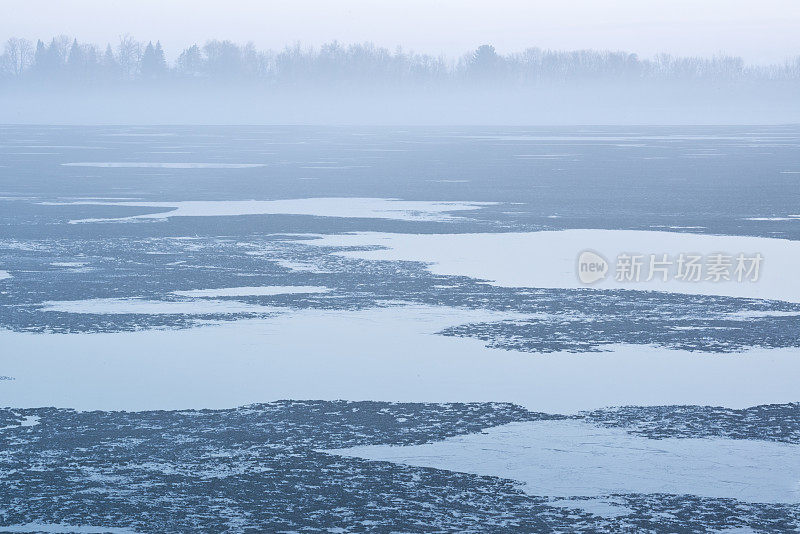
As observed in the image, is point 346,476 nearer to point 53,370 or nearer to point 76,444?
point 76,444

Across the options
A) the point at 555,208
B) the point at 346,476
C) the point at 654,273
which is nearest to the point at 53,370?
the point at 346,476

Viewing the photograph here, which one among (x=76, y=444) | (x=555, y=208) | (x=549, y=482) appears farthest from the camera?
(x=555, y=208)

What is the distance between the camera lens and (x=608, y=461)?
6.60m

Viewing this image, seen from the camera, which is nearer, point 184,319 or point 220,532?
point 220,532

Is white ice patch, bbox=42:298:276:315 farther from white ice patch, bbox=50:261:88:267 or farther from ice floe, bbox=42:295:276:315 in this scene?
white ice patch, bbox=50:261:88:267

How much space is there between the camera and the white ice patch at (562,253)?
41.8 ft

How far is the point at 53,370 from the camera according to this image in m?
8.73

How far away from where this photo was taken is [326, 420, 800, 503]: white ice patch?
615 cm

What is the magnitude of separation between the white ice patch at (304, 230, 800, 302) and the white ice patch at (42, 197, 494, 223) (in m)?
2.95

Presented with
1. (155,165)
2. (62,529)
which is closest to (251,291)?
(62,529)

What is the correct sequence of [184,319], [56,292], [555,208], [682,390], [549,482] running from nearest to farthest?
[549,482]
[682,390]
[184,319]
[56,292]
[555,208]

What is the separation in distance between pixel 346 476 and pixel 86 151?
40.6 meters

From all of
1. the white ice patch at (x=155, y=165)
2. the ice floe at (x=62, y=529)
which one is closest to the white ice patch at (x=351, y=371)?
the ice floe at (x=62, y=529)

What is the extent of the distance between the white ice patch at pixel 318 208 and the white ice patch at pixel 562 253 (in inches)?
Result: 116
